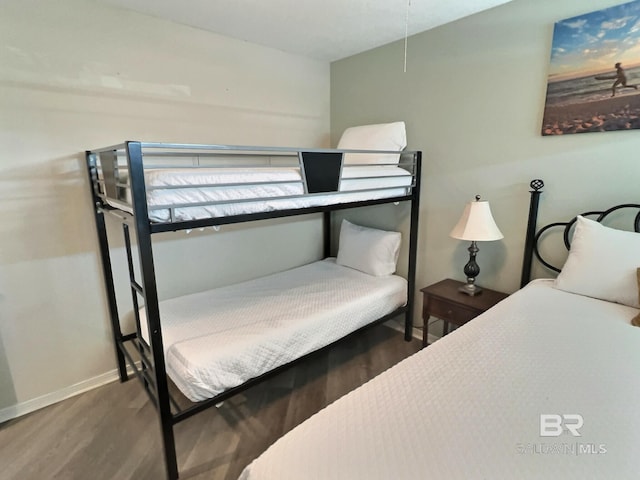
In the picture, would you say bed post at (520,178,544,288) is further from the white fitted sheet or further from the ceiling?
the ceiling

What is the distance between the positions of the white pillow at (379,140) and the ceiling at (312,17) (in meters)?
0.65

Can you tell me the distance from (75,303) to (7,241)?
1.64ft

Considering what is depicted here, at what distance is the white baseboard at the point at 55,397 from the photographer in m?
1.93

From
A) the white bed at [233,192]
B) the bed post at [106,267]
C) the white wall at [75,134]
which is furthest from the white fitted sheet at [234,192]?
the white wall at [75,134]

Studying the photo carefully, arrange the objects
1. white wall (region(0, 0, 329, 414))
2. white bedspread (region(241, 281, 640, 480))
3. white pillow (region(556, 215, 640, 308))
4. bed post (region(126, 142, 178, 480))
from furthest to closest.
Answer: white wall (region(0, 0, 329, 414))
white pillow (region(556, 215, 640, 308))
bed post (region(126, 142, 178, 480))
white bedspread (region(241, 281, 640, 480))

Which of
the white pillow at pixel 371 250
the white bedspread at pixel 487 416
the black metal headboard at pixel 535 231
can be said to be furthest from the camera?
the white pillow at pixel 371 250

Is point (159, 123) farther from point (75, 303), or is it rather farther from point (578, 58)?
point (578, 58)

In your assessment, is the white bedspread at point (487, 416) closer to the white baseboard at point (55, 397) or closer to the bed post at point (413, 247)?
the bed post at point (413, 247)

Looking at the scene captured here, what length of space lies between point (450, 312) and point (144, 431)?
196cm

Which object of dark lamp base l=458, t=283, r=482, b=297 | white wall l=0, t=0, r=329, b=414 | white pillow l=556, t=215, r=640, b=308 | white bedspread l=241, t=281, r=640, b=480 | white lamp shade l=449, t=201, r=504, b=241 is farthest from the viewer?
dark lamp base l=458, t=283, r=482, b=297

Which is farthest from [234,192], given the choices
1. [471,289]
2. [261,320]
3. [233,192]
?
[471,289]

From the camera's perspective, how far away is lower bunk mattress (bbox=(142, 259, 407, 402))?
1599 millimetres

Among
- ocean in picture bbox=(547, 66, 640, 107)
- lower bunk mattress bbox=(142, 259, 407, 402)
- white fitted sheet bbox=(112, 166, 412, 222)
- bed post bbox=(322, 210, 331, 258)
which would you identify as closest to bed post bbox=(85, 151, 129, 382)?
lower bunk mattress bbox=(142, 259, 407, 402)

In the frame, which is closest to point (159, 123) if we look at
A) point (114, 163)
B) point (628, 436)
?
point (114, 163)
